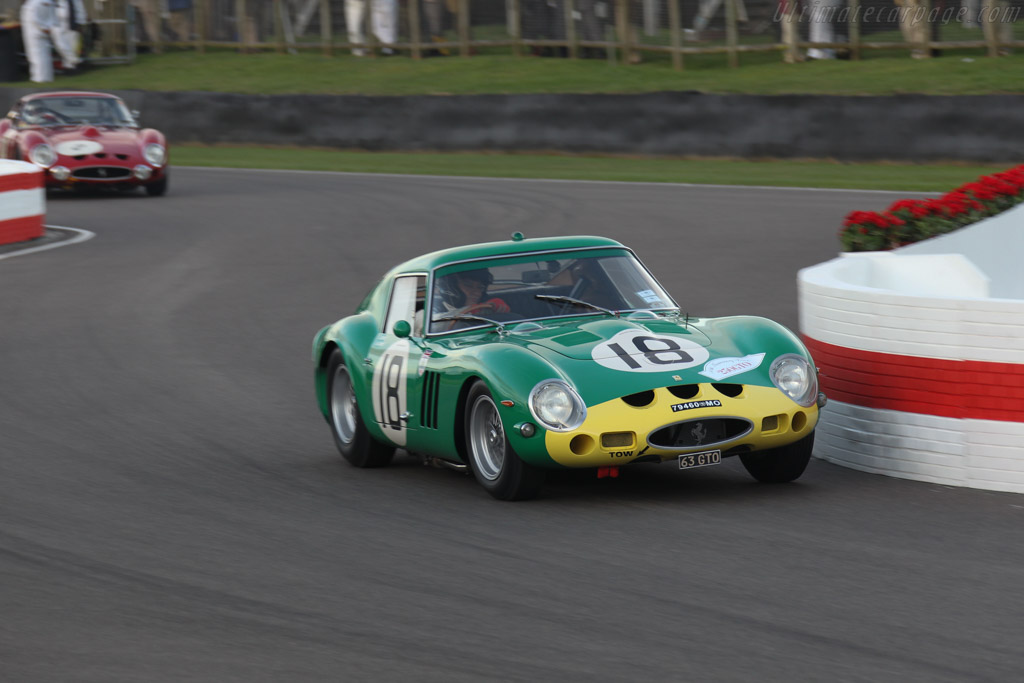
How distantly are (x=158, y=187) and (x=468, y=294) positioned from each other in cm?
1574

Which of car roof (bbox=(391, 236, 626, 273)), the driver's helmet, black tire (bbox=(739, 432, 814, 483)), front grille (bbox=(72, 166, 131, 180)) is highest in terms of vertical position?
car roof (bbox=(391, 236, 626, 273))

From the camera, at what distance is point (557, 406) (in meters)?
6.90

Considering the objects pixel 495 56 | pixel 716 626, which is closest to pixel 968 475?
pixel 716 626

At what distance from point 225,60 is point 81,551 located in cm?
3312

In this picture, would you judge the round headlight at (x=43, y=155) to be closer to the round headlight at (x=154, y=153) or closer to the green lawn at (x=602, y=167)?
the round headlight at (x=154, y=153)

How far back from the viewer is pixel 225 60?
3831cm

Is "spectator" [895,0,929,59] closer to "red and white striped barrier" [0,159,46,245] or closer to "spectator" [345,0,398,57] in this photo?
"spectator" [345,0,398,57]

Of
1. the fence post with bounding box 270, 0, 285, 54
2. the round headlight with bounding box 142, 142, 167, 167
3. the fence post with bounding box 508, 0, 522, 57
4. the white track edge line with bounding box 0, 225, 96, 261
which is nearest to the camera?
the white track edge line with bounding box 0, 225, 96, 261

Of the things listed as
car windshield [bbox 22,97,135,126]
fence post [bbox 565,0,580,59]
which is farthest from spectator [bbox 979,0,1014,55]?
car windshield [bbox 22,97,135,126]

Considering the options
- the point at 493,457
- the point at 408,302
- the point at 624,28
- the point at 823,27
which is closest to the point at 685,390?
the point at 493,457

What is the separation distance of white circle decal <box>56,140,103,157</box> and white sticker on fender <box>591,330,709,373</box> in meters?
16.1

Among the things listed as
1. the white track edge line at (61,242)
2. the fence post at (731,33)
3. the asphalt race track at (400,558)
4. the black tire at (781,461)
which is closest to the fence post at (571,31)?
the fence post at (731,33)

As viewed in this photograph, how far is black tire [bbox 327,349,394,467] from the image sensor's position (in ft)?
27.8

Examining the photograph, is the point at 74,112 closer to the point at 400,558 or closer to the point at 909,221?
the point at 909,221
